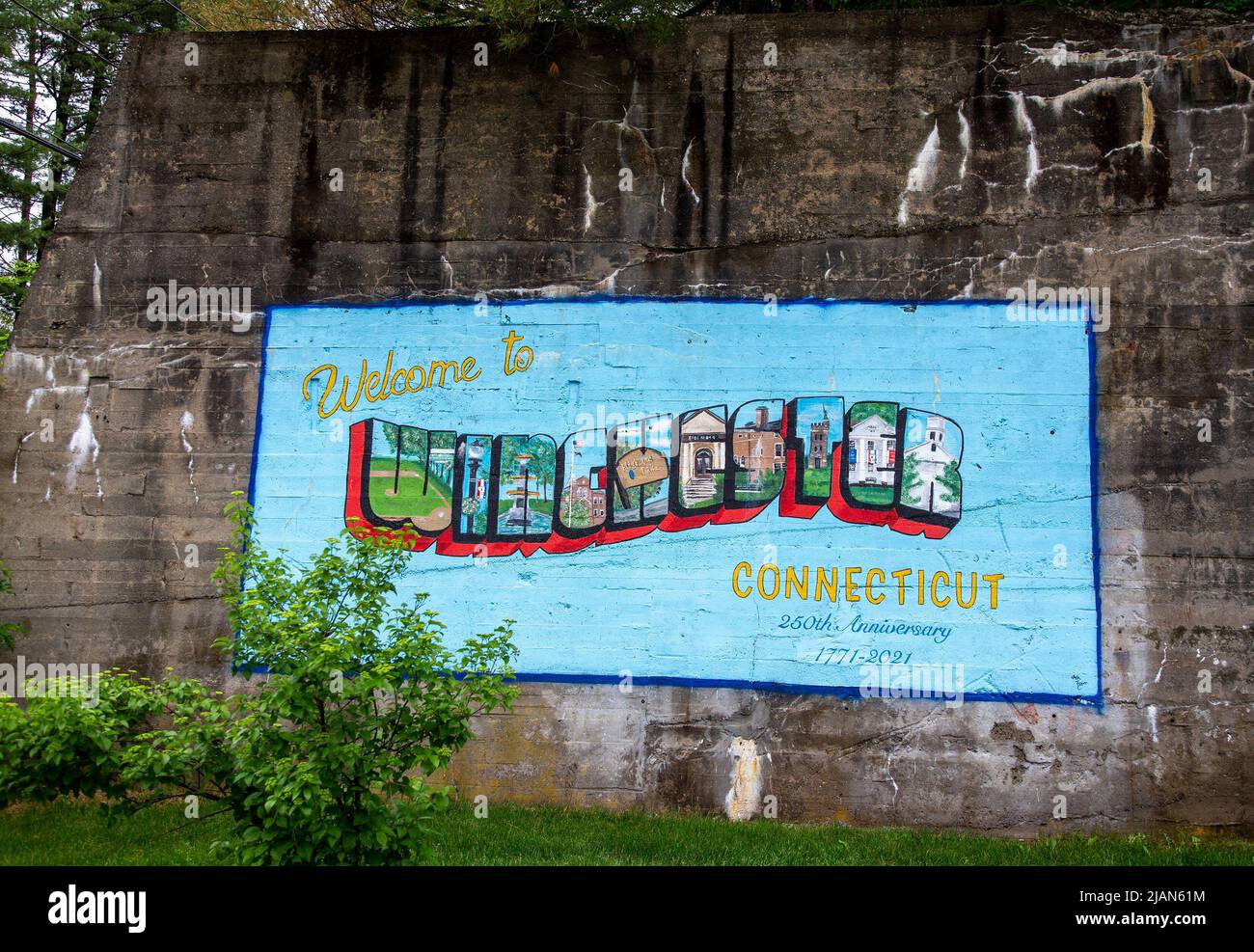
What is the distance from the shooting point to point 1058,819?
6645 millimetres

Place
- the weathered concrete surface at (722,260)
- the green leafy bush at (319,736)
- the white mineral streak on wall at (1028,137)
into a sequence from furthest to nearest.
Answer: the white mineral streak on wall at (1028,137), the weathered concrete surface at (722,260), the green leafy bush at (319,736)

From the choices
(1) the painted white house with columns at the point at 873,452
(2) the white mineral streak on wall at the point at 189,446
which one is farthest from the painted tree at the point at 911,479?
(2) the white mineral streak on wall at the point at 189,446

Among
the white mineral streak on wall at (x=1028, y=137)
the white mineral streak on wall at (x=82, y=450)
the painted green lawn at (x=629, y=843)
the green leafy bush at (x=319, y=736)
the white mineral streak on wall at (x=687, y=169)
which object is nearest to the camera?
the green leafy bush at (x=319, y=736)

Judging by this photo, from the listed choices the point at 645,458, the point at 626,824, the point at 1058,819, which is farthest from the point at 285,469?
the point at 1058,819

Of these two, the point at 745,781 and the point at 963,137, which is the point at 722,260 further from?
the point at 745,781

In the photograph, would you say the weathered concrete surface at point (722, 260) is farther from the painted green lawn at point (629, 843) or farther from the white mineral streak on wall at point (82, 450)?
the painted green lawn at point (629, 843)

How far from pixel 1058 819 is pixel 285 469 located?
6.30 metres

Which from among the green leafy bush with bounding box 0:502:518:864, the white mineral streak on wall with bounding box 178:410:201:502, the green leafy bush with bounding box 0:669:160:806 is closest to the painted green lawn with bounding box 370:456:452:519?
the white mineral streak on wall with bounding box 178:410:201:502

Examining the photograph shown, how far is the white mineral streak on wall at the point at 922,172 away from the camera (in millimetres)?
7301

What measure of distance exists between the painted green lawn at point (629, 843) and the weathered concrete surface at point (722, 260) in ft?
0.83

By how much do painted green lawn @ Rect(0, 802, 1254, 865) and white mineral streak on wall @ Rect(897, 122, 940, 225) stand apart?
15.0 ft
